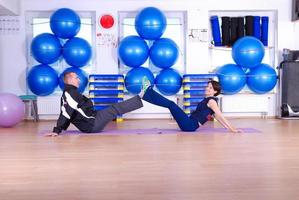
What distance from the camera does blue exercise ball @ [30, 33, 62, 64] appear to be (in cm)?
634

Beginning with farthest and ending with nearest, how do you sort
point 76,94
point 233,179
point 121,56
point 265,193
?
point 121,56 → point 76,94 → point 233,179 → point 265,193

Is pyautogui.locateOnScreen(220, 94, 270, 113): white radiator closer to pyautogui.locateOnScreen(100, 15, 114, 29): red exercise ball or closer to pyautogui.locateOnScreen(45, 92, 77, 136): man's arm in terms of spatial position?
pyautogui.locateOnScreen(100, 15, 114, 29): red exercise ball

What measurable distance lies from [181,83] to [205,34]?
3.91 feet

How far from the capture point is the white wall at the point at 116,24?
23.3 feet

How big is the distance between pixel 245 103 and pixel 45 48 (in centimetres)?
369

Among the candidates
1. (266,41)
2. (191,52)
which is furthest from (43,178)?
(266,41)

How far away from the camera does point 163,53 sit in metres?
6.34

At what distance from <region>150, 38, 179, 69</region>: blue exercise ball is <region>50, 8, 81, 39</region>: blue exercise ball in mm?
1374

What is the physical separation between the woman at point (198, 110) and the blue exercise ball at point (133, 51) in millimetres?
1645

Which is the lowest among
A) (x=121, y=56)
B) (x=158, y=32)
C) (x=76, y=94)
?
(x=76, y=94)

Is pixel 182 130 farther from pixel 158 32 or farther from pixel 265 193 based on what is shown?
pixel 265 193

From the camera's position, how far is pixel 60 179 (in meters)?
2.46

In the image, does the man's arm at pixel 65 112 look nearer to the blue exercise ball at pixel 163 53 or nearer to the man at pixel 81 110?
the man at pixel 81 110

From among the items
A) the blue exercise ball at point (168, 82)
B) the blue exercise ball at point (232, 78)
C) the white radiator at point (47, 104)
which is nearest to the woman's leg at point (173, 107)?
the blue exercise ball at point (168, 82)
